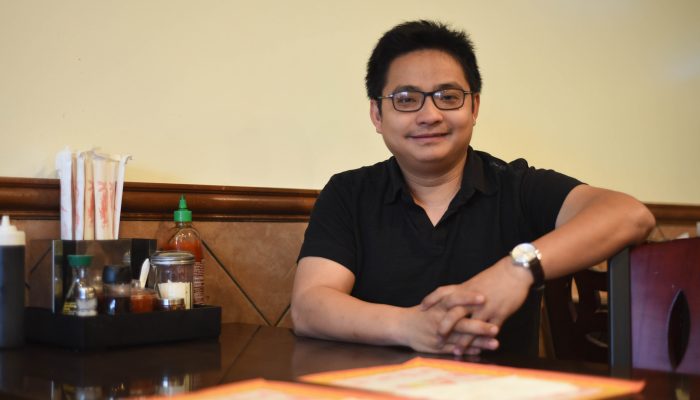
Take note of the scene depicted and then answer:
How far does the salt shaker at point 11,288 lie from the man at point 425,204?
1.68ft

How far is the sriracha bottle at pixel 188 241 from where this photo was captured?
1750 millimetres

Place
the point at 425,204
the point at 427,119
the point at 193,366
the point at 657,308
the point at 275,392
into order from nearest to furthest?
1. the point at 275,392
2. the point at 193,366
3. the point at 657,308
4. the point at 427,119
5. the point at 425,204

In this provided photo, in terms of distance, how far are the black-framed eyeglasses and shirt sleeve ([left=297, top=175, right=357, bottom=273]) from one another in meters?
0.24

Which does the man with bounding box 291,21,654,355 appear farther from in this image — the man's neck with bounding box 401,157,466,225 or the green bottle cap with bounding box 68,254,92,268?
the green bottle cap with bounding box 68,254,92,268

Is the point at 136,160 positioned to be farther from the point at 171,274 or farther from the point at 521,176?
the point at 521,176

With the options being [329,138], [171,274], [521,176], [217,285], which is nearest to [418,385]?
[171,274]

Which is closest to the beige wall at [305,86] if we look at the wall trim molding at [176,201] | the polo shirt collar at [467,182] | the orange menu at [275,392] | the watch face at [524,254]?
the wall trim molding at [176,201]

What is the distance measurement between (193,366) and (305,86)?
1.13 metres

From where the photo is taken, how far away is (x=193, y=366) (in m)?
1.19

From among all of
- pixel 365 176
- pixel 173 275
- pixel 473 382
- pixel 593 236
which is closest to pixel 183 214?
pixel 173 275

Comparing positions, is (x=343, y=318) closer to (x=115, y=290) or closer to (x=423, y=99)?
(x=115, y=290)

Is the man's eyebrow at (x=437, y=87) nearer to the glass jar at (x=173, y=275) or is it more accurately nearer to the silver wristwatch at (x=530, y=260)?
the silver wristwatch at (x=530, y=260)

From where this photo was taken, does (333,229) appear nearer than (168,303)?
No

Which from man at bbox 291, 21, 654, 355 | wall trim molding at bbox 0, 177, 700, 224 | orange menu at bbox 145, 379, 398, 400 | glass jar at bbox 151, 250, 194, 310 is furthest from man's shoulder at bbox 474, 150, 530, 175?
orange menu at bbox 145, 379, 398, 400
